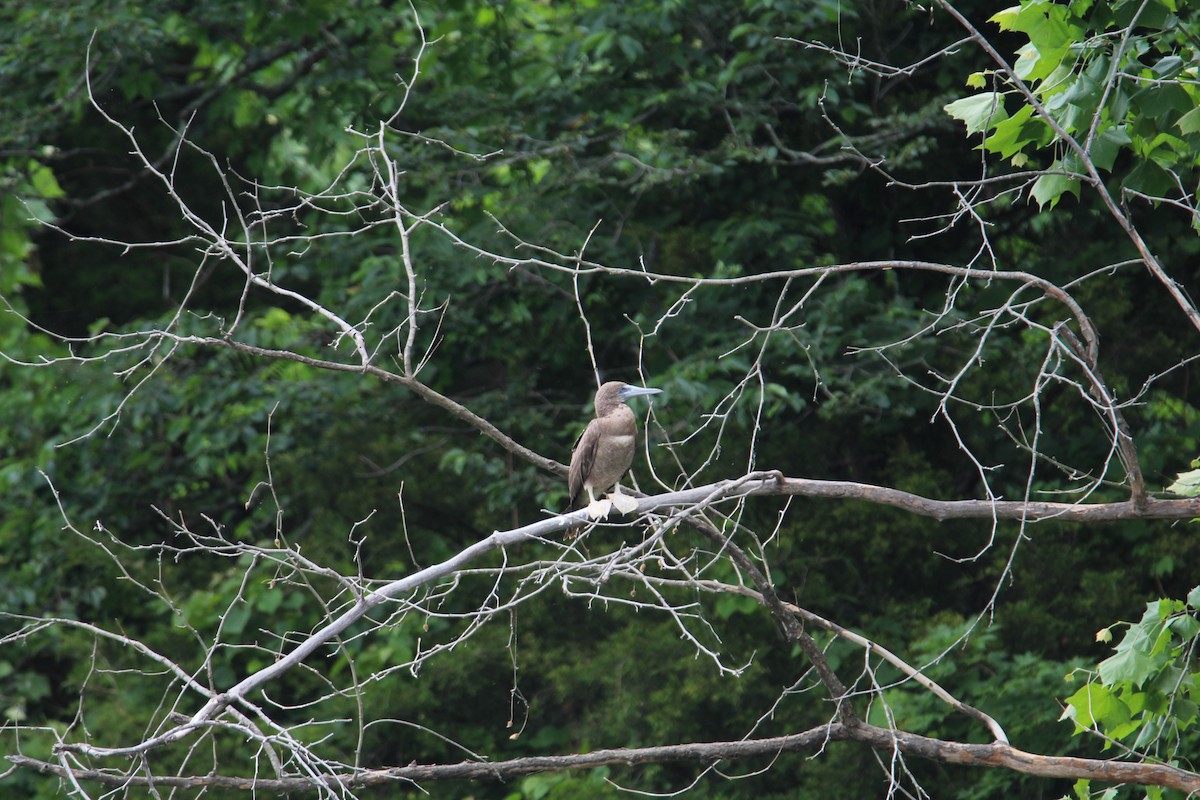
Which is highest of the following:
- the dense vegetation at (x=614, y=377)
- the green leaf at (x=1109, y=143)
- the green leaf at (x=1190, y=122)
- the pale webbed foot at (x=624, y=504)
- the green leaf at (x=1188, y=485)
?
the green leaf at (x=1190, y=122)

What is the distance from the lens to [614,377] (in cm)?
738

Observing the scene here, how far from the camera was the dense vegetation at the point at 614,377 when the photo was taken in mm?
6262

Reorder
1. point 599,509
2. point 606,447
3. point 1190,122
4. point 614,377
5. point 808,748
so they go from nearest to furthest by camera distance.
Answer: point 1190,122 < point 599,509 < point 808,748 < point 606,447 < point 614,377

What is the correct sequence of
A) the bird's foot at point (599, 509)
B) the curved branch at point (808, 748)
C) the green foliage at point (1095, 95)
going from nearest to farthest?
the green foliage at point (1095, 95) < the curved branch at point (808, 748) < the bird's foot at point (599, 509)

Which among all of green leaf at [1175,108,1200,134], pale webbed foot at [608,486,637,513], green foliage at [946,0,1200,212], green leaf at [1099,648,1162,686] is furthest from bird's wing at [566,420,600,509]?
green leaf at [1175,108,1200,134]

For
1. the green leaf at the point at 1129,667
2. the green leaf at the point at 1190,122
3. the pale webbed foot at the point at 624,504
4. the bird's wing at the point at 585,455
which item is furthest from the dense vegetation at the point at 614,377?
the green leaf at the point at 1129,667

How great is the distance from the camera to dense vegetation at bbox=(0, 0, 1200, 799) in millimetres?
6262

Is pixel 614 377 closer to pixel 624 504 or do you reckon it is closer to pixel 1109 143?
pixel 624 504

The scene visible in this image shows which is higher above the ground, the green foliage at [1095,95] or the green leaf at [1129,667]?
the green foliage at [1095,95]

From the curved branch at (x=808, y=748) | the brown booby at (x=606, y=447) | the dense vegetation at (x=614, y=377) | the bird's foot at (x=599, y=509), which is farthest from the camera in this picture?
the dense vegetation at (x=614, y=377)

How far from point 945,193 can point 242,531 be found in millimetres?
4335

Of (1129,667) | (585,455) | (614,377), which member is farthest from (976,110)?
(614,377)

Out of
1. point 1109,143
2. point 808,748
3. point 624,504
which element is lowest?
point 808,748

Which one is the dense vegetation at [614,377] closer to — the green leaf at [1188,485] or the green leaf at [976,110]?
the green leaf at [976,110]
